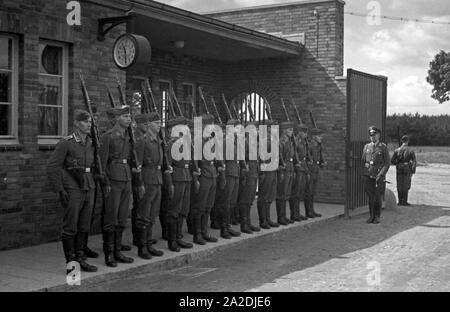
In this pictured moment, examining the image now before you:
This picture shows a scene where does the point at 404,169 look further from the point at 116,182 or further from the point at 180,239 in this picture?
the point at 116,182

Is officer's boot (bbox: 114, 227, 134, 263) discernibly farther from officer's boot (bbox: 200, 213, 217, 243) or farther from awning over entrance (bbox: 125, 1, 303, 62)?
awning over entrance (bbox: 125, 1, 303, 62)

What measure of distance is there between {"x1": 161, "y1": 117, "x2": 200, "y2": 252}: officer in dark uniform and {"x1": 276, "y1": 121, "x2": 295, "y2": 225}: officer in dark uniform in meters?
2.73

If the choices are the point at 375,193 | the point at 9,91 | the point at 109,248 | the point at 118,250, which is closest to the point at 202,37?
the point at 375,193

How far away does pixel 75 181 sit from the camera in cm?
660

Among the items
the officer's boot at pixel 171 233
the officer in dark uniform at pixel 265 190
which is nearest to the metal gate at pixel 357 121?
the officer in dark uniform at pixel 265 190

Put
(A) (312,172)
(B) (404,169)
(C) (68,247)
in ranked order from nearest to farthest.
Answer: (C) (68,247) → (A) (312,172) → (B) (404,169)

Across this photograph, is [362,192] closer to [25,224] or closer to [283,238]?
[283,238]

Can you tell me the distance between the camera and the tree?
4947 centimetres

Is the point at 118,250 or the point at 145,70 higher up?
the point at 145,70

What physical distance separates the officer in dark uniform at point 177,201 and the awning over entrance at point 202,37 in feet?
7.79

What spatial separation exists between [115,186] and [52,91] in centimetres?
216

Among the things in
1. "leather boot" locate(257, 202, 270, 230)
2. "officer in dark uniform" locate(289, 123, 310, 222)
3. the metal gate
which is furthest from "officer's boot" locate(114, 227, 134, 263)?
the metal gate

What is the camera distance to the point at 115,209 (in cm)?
703
